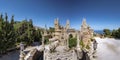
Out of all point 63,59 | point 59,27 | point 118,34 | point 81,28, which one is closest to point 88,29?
point 81,28

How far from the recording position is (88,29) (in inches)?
691

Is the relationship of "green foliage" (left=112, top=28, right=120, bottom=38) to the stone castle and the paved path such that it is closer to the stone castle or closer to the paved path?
the paved path

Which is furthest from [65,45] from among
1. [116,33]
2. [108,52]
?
[116,33]

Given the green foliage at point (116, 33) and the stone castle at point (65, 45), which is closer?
the stone castle at point (65, 45)

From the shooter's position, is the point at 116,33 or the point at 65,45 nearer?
the point at 65,45

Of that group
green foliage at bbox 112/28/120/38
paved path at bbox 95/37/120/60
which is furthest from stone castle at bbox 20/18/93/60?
green foliage at bbox 112/28/120/38

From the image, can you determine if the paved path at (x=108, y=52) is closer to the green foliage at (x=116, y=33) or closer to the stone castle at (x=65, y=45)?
the stone castle at (x=65, y=45)

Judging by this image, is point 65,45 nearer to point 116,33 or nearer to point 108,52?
point 108,52

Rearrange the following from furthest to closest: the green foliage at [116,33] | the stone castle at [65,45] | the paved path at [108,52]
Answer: the green foliage at [116,33]
the paved path at [108,52]
the stone castle at [65,45]

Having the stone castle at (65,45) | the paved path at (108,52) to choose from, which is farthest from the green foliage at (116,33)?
the stone castle at (65,45)

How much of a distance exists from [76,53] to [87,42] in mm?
5279

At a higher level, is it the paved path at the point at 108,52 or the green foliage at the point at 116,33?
the green foliage at the point at 116,33

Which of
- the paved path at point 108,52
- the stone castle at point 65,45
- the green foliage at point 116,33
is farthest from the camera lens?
the green foliage at point 116,33

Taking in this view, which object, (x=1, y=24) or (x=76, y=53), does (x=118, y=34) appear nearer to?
(x=76, y=53)
